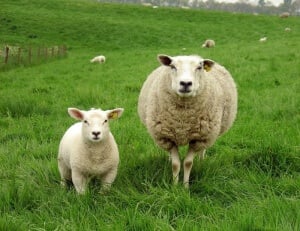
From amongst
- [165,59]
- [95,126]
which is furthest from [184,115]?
[95,126]

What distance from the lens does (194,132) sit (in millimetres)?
4363

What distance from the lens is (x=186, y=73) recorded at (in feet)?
13.2

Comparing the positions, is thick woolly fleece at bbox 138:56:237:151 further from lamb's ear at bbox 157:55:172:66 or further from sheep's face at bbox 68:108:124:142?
sheep's face at bbox 68:108:124:142

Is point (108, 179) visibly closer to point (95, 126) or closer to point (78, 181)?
point (78, 181)

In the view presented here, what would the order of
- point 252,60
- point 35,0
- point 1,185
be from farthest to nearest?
point 35,0, point 252,60, point 1,185

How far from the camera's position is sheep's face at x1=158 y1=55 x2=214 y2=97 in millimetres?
3992

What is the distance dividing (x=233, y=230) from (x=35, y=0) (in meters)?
38.0

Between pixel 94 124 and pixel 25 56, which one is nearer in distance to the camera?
pixel 94 124

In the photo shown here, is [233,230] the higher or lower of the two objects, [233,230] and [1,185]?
the higher

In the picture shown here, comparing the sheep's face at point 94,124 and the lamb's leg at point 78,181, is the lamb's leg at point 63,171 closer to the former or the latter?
the lamb's leg at point 78,181

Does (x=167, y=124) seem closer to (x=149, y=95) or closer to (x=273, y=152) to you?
(x=149, y=95)

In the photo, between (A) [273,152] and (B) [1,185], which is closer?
(B) [1,185]

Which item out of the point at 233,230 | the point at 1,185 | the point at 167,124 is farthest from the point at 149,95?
the point at 233,230

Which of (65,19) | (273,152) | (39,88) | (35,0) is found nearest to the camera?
(273,152)
